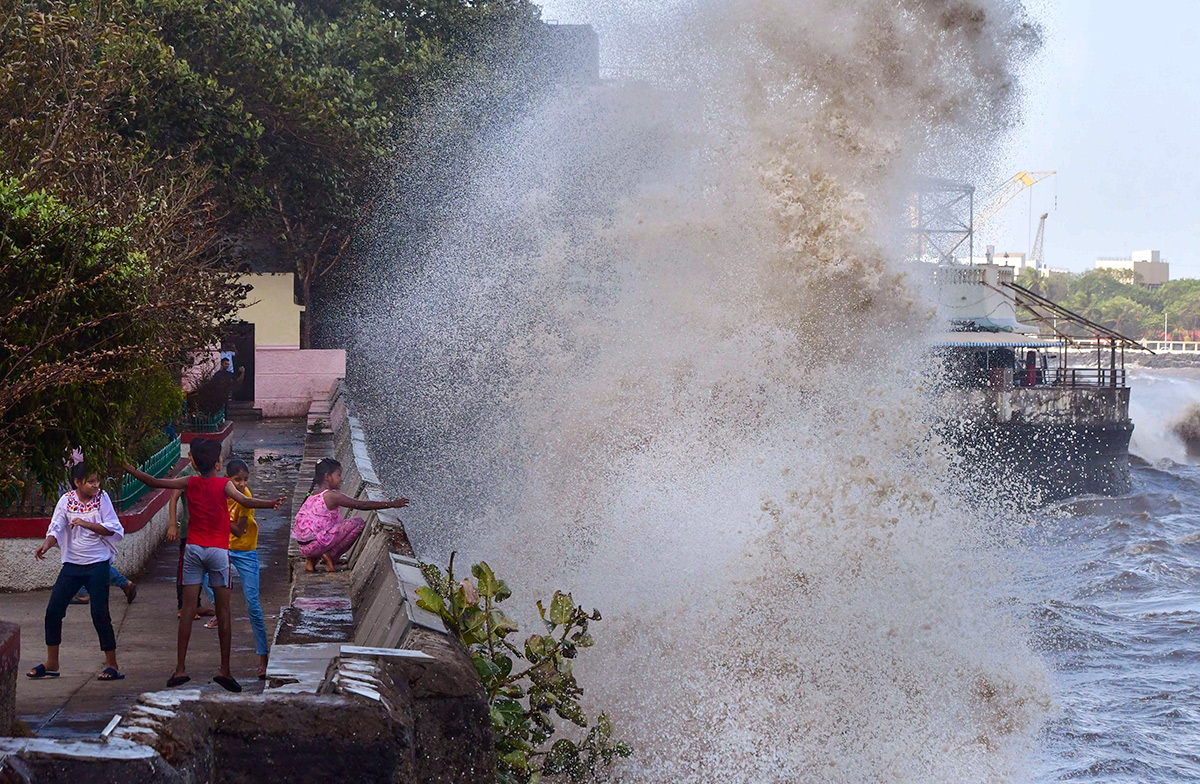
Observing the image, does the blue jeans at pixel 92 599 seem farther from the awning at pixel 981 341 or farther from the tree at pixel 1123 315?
the tree at pixel 1123 315

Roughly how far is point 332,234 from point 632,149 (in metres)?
11.7

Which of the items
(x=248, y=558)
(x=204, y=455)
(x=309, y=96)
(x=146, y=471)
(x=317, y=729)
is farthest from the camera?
(x=309, y=96)

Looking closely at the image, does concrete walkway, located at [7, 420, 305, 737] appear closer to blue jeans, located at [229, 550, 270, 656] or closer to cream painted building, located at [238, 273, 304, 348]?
blue jeans, located at [229, 550, 270, 656]

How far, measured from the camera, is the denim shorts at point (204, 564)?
588cm

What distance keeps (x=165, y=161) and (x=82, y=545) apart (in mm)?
8490

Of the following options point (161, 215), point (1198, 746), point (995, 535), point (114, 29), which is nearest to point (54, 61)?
point (114, 29)

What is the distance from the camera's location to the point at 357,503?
21.1ft

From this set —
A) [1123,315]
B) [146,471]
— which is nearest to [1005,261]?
[1123,315]

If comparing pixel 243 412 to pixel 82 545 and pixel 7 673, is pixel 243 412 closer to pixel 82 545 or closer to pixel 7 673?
pixel 82 545

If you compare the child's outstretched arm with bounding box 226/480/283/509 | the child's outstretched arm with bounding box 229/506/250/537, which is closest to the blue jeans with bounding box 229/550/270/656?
the child's outstretched arm with bounding box 229/506/250/537

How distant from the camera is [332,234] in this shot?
81.7 ft

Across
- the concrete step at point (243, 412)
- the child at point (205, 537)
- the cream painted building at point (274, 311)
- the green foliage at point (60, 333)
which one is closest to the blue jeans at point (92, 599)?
the child at point (205, 537)

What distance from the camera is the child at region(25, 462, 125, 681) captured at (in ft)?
19.9

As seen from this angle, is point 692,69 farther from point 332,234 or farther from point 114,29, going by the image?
point 332,234
